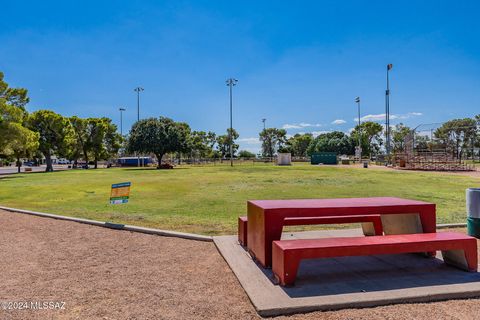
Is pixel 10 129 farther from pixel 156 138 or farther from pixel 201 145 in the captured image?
pixel 201 145

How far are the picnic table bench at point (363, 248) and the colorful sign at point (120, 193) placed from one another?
489 cm

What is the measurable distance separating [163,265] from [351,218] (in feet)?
10.8

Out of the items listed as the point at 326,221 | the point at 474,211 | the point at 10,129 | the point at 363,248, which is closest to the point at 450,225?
the point at 474,211

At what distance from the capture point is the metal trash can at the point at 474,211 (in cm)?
633

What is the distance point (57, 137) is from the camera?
44688 mm

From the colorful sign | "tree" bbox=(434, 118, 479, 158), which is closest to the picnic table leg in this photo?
the colorful sign

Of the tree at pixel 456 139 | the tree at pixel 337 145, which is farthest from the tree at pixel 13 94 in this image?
the tree at pixel 337 145

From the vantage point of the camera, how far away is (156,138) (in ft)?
172

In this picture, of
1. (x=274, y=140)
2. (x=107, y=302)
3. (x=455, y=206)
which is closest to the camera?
(x=107, y=302)

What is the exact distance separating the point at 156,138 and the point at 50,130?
1410 cm

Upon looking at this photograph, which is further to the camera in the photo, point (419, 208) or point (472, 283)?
point (419, 208)

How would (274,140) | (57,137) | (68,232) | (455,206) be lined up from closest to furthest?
(68,232), (455,206), (57,137), (274,140)

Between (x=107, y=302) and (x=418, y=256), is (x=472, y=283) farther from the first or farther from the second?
(x=107, y=302)

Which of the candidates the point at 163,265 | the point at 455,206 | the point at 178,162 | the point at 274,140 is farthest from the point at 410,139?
the point at 274,140
